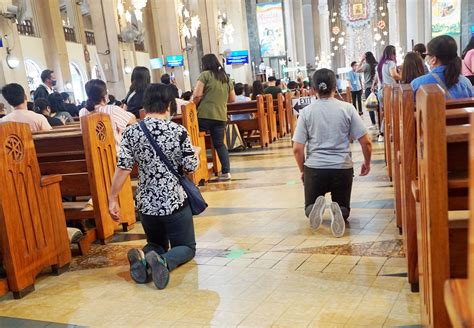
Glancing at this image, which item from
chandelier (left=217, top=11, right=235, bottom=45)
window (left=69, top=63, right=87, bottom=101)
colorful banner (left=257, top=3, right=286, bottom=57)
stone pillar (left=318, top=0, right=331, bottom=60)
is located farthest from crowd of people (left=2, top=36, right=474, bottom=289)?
stone pillar (left=318, top=0, right=331, bottom=60)

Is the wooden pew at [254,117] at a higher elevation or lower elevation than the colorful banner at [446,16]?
lower

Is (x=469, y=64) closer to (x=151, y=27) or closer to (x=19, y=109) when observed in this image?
(x=19, y=109)

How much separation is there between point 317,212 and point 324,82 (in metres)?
1.02

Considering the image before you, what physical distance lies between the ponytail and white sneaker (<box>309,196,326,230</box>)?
1354 mm

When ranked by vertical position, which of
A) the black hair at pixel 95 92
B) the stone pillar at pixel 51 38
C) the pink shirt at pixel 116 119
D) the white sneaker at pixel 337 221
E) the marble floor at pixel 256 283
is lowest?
the marble floor at pixel 256 283

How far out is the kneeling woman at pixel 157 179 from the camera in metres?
3.21

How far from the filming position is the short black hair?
4.57 m

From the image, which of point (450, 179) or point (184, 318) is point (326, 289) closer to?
point (184, 318)

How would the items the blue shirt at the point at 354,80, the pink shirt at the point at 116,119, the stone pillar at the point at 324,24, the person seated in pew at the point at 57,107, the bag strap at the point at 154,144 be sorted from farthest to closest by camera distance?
the stone pillar at the point at 324,24, the blue shirt at the point at 354,80, the person seated in pew at the point at 57,107, the pink shirt at the point at 116,119, the bag strap at the point at 154,144

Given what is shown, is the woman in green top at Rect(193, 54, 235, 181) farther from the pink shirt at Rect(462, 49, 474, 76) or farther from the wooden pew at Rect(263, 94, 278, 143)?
the wooden pew at Rect(263, 94, 278, 143)

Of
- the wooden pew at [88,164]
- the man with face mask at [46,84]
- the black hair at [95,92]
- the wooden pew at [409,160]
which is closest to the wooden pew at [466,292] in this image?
the wooden pew at [409,160]

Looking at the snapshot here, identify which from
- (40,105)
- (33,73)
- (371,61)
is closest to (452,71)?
(40,105)

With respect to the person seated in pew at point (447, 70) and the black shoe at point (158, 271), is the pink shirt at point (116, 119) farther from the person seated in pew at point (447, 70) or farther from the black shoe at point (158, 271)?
the person seated in pew at point (447, 70)

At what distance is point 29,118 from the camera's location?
16.0ft
